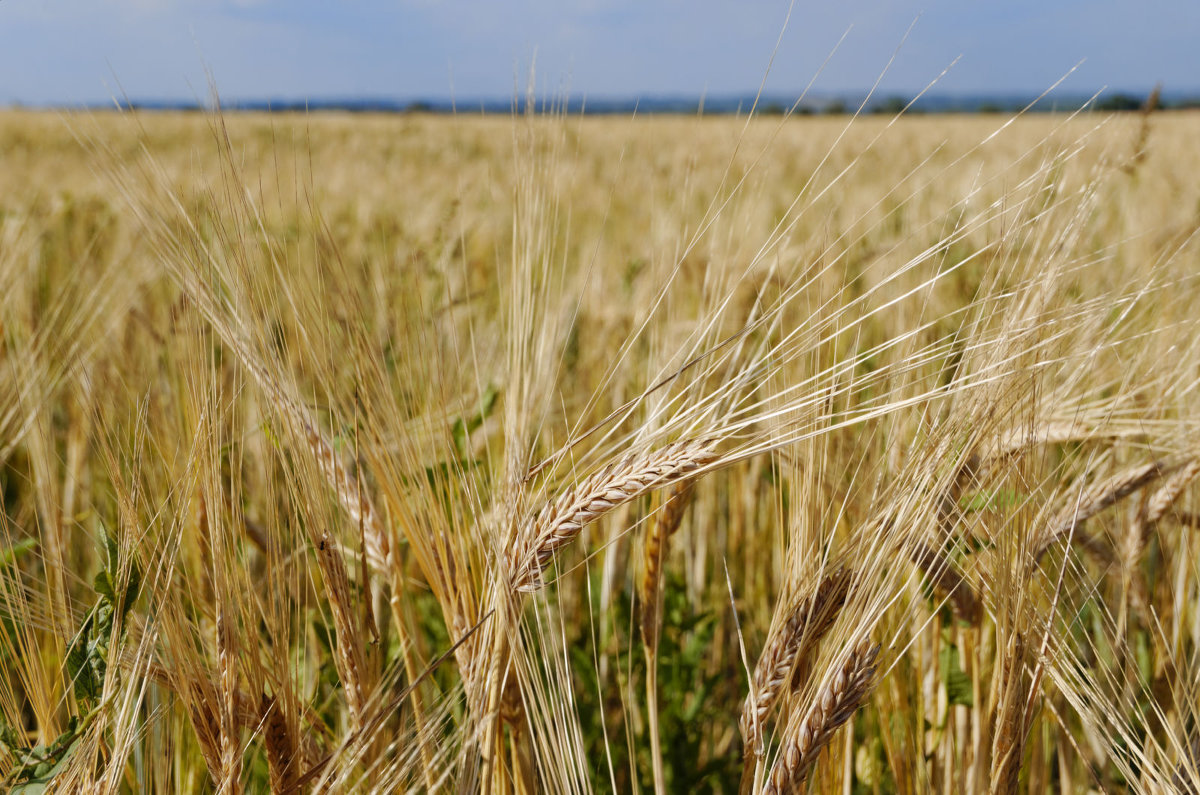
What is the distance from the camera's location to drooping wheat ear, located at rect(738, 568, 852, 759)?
1.93ft

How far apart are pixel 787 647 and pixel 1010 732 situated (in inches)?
6.5

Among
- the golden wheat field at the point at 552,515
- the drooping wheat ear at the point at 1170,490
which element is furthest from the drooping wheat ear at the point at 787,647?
the drooping wheat ear at the point at 1170,490

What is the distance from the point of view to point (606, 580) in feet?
3.91

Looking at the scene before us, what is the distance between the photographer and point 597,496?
0.58 metres

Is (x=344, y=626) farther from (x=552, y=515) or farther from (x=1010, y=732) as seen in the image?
(x=1010, y=732)

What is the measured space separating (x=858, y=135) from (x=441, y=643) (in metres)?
9.91

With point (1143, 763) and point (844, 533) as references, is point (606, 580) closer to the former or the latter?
point (844, 533)

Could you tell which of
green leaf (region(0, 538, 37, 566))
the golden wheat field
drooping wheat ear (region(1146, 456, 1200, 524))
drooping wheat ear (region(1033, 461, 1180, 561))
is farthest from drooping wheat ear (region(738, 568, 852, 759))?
green leaf (region(0, 538, 37, 566))

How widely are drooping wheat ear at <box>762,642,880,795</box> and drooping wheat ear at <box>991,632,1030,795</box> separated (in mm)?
104

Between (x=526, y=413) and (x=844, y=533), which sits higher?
(x=526, y=413)

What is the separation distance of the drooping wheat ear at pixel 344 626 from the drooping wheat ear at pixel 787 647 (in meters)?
0.28

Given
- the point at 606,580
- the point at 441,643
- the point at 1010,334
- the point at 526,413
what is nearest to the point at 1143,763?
the point at 1010,334

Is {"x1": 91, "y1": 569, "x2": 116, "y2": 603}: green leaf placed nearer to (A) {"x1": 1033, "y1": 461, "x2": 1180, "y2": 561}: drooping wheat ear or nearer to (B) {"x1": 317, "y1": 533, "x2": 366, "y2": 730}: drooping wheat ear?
(B) {"x1": 317, "y1": 533, "x2": 366, "y2": 730}: drooping wheat ear

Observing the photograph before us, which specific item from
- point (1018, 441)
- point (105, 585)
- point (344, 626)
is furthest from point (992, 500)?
point (105, 585)
